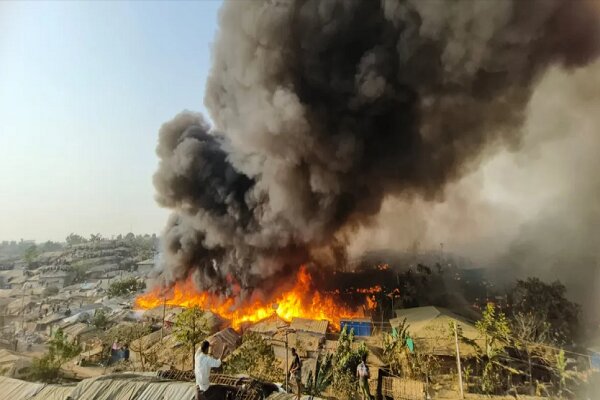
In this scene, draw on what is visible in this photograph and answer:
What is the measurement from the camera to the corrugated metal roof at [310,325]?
1844 centimetres

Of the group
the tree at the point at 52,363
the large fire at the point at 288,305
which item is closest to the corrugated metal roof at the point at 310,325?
the large fire at the point at 288,305

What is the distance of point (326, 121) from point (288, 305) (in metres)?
11.3

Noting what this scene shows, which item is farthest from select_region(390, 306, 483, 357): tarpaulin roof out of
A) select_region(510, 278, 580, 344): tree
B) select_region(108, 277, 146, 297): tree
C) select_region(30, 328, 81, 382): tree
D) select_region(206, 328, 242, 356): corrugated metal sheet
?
select_region(108, 277, 146, 297): tree

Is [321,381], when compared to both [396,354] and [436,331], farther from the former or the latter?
[436,331]

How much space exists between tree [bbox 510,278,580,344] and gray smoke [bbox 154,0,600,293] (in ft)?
24.9

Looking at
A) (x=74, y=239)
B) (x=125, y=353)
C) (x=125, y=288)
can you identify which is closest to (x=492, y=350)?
(x=125, y=353)

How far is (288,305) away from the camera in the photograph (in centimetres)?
2381

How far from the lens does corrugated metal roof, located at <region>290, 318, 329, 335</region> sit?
18.4m

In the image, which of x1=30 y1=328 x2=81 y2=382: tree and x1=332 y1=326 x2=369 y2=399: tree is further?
x1=30 y1=328 x2=81 y2=382: tree

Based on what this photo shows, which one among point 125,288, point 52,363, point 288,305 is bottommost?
point 52,363

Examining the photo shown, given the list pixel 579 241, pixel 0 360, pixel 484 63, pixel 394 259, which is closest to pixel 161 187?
pixel 0 360

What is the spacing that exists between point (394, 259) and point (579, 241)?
1732cm

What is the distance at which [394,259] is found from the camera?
125 feet

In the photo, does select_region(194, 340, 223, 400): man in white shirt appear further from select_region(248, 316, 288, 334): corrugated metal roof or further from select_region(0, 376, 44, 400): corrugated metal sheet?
select_region(248, 316, 288, 334): corrugated metal roof
